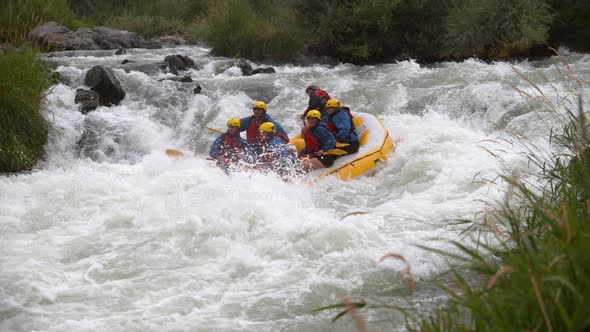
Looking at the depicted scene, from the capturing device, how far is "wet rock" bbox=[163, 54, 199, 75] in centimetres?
1134

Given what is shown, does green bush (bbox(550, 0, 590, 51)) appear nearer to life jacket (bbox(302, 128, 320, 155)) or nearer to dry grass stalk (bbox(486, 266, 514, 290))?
life jacket (bbox(302, 128, 320, 155))

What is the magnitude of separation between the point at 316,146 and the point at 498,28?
262 inches

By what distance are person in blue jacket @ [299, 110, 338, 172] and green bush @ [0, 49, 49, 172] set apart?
3.06 m

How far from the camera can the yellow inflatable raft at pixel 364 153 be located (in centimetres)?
651

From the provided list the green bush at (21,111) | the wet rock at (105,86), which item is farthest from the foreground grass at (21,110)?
the wet rock at (105,86)

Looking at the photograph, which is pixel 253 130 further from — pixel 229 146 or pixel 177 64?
pixel 177 64

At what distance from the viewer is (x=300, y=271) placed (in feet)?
13.5

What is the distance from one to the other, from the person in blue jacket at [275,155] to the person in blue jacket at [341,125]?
62 cm

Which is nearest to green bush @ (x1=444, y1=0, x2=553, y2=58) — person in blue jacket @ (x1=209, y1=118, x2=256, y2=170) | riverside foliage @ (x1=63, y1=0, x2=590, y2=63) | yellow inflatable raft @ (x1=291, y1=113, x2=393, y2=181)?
riverside foliage @ (x1=63, y1=0, x2=590, y2=63)

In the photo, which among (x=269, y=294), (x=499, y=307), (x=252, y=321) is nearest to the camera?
(x=499, y=307)

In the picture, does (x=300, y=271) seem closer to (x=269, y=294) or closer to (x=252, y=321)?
(x=269, y=294)

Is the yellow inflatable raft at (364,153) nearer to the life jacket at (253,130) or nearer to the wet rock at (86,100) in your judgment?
the life jacket at (253,130)

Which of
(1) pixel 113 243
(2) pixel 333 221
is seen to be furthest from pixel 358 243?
(1) pixel 113 243

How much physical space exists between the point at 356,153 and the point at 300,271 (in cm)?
291
